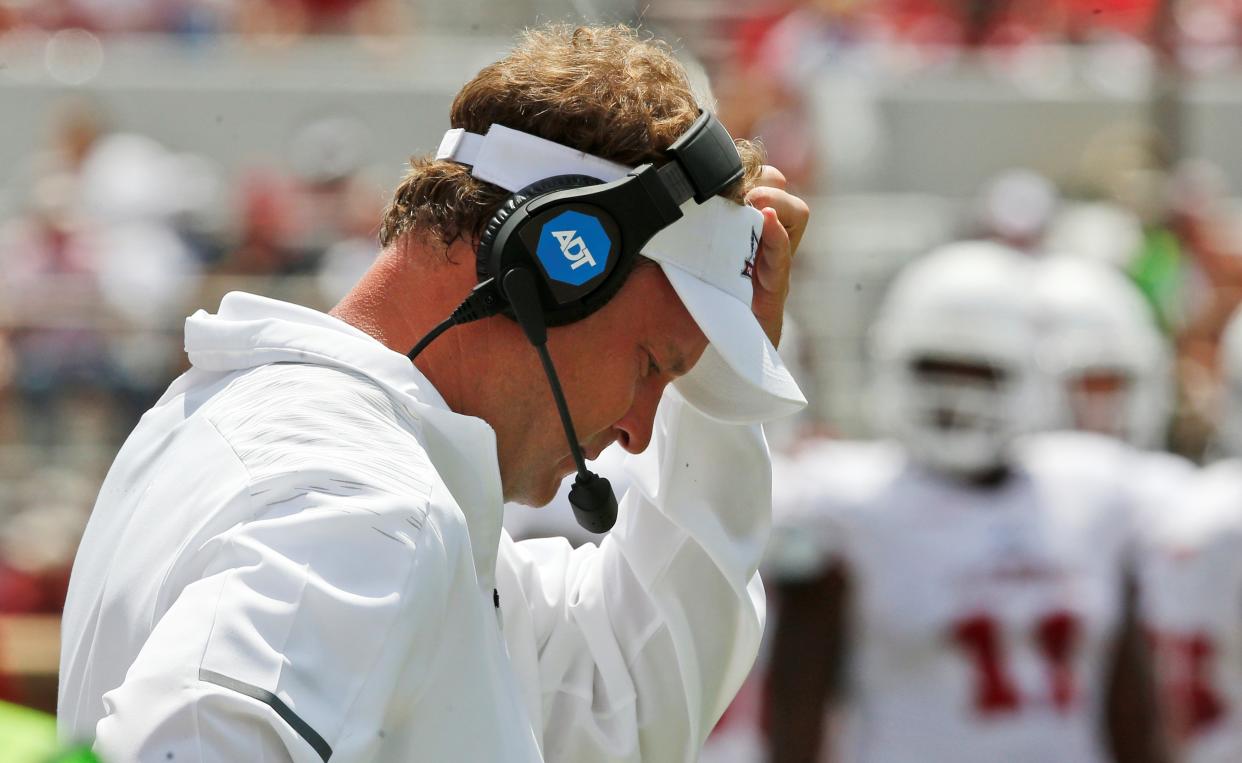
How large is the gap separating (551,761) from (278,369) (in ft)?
2.29

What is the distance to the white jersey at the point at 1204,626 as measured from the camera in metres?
4.81

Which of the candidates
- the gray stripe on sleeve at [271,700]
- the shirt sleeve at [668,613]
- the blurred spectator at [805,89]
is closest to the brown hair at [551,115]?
the shirt sleeve at [668,613]

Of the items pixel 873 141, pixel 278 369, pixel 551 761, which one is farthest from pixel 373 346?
pixel 873 141

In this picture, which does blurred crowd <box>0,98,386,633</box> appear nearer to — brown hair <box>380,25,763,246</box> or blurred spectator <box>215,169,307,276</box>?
blurred spectator <box>215,169,307,276</box>

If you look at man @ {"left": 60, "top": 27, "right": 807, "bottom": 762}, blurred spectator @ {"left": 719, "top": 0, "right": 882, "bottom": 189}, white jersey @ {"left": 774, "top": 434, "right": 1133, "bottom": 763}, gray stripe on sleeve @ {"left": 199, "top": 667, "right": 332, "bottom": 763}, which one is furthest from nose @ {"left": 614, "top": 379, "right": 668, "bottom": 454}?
blurred spectator @ {"left": 719, "top": 0, "right": 882, "bottom": 189}

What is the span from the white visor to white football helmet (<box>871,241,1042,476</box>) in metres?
2.88

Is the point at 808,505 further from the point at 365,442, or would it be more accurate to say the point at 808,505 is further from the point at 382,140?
the point at 382,140

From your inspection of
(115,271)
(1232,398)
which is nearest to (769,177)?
(1232,398)

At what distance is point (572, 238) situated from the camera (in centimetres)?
172

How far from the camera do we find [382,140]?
8.62 meters

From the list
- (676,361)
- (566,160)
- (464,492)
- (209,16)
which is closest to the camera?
(464,492)

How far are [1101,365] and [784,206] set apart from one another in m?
4.02

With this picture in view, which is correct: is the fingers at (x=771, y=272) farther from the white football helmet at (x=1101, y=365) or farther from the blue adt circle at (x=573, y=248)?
the white football helmet at (x=1101, y=365)

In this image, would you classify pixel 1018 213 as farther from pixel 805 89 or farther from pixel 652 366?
pixel 652 366
